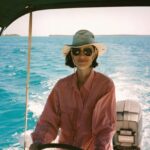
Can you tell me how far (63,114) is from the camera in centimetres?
242

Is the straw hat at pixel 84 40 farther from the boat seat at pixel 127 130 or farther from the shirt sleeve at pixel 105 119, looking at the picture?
the boat seat at pixel 127 130

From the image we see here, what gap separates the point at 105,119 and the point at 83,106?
0.19 meters

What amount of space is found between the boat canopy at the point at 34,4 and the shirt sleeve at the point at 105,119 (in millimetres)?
584

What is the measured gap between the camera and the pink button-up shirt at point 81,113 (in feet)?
7.45

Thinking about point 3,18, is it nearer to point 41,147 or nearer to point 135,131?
point 41,147

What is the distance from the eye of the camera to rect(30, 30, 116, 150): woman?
2.26 metres

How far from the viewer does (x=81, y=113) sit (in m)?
2.35

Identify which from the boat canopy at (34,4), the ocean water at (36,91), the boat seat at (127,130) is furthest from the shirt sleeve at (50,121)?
the ocean water at (36,91)

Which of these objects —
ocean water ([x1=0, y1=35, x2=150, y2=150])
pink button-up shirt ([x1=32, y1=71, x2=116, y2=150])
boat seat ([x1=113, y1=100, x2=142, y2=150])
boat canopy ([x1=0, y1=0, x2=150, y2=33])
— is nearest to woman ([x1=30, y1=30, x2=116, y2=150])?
pink button-up shirt ([x1=32, y1=71, x2=116, y2=150])

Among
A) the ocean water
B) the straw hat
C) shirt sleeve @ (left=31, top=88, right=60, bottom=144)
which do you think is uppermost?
the straw hat

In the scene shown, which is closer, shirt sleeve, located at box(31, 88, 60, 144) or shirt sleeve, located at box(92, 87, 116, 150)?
shirt sleeve, located at box(92, 87, 116, 150)

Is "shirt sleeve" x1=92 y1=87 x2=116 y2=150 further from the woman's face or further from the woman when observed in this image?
the woman's face

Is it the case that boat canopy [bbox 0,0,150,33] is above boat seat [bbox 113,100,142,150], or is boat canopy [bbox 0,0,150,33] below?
above

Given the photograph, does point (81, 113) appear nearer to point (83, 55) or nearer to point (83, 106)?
point (83, 106)
